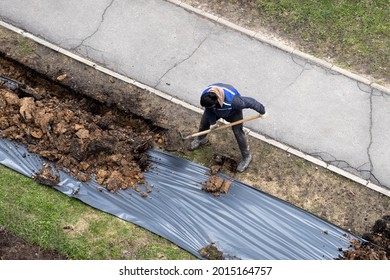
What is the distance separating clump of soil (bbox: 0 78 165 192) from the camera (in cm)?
871

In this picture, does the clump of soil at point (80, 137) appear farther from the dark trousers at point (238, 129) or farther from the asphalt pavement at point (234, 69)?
the asphalt pavement at point (234, 69)

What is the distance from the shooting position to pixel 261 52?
33.8ft

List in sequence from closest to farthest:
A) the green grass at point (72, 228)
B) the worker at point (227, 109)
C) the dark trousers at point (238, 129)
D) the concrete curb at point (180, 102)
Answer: the worker at point (227, 109) → the green grass at point (72, 228) → the dark trousers at point (238, 129) → the concrete curb at point (180, 102)

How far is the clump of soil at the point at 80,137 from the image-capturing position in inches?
343

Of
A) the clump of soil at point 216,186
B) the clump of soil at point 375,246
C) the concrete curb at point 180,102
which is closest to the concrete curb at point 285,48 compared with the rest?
the concrete curb at point 180,102

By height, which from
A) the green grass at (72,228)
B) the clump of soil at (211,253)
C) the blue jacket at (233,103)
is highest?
the blue jacket at (233,103)

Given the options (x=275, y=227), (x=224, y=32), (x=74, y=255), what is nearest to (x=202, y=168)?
(x=275, y=227)

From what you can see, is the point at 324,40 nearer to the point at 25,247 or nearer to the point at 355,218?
the point at 355,218

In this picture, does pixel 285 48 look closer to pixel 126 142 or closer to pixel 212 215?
pixel 126 142

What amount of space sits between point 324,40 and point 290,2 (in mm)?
1053

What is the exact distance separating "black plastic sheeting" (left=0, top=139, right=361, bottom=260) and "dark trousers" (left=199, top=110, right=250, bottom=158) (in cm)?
52

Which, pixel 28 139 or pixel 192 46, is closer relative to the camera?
pixel 28 139

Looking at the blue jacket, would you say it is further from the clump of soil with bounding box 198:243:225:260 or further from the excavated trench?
the clump of soil with bounding box 198:243:225:260

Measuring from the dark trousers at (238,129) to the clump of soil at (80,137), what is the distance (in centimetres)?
80
